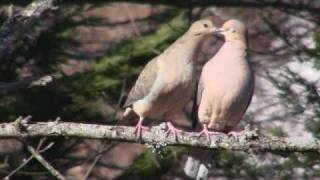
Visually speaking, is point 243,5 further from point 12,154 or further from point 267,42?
point 12,154

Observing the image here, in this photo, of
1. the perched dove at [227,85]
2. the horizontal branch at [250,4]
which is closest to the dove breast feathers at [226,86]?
the perched dove at [227,85]

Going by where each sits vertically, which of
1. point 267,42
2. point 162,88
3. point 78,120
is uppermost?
point 162,88

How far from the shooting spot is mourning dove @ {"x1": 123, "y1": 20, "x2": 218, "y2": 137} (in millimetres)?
8320

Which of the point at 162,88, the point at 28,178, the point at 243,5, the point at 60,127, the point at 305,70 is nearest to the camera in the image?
the point at 60,127

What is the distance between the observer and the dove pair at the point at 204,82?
326 inches

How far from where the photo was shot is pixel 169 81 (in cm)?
838

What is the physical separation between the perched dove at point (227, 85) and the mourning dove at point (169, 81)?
0.13 m

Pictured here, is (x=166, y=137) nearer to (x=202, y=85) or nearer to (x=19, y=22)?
(x=202, y=85)

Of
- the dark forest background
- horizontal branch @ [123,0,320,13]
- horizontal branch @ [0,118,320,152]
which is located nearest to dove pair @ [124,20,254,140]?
horizontal branch @ [0,118,320,152]

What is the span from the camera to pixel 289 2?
13.4m

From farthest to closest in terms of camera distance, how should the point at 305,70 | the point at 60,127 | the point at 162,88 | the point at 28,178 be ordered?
1. the point at 305,70
2. the point at 28,178
3. the point at 162,88
4. the point at 60,127

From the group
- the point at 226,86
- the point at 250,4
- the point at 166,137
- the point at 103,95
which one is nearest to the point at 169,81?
the point at 226,86

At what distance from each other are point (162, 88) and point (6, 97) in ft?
7.36

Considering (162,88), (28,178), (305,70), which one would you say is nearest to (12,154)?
(28,178)
